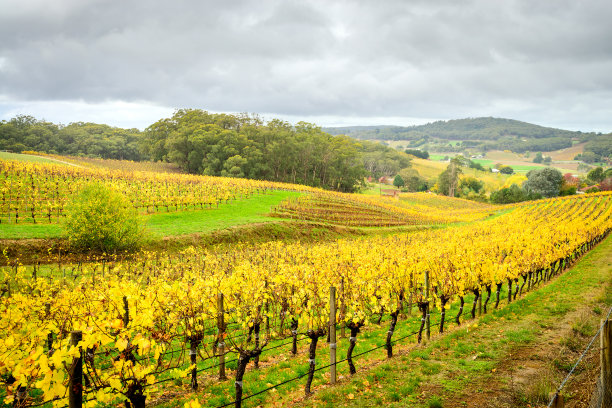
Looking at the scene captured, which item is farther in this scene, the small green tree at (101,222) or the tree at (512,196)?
the tree at (512,196)

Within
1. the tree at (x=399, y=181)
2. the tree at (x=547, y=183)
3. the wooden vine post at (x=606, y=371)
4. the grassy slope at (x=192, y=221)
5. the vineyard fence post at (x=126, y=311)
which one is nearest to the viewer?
the wooden vine post at (x=606, y=371)

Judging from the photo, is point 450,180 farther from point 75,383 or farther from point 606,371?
point 75,383

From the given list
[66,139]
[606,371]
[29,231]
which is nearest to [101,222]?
[29,231]

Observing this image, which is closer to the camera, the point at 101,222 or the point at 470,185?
the point at 101,222

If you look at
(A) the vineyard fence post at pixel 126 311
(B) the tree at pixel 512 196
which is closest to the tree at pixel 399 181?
(B) the tree at pixel 512 196

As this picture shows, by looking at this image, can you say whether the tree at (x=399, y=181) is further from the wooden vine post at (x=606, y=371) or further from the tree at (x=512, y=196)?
the wooden vine post at (x=606, y=371)

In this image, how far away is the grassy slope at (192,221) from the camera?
79.5 ft

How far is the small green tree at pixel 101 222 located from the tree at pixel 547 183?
102m

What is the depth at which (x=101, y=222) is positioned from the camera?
78.4 feet

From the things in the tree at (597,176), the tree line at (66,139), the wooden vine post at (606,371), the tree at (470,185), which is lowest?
the wooden vine post at (606,371)

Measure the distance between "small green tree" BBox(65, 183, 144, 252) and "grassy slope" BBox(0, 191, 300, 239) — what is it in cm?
199

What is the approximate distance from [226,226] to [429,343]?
25.1 m

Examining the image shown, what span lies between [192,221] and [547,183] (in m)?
99.0

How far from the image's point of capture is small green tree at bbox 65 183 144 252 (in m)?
23.6
